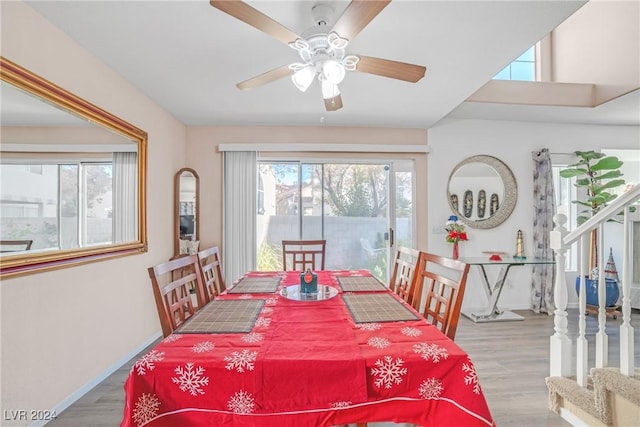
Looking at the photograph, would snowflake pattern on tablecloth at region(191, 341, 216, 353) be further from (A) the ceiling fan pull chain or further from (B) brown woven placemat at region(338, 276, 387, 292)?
(A) the ceiling fan pull chain

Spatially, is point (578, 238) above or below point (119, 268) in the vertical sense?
above

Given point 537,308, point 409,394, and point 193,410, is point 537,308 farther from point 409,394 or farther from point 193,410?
point 193,410

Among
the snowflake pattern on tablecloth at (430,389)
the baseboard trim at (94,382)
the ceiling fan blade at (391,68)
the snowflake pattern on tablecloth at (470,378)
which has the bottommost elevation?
the baseboard trim at (94,382)

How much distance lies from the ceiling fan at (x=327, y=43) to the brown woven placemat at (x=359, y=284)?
3.93ft

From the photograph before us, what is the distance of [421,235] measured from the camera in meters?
3.93

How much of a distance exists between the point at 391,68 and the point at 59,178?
83.5 inches

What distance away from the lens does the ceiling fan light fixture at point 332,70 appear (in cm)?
158

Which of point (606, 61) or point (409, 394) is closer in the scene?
point (409, 394)

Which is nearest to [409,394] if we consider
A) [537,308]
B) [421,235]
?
[421,235]

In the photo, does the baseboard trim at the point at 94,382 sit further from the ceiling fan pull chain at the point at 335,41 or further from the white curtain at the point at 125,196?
the ceiling fan pull chain at the point at 335,41

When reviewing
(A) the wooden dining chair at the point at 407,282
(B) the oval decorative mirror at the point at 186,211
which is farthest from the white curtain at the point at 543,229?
(B) the oval decorative mirror at the point at 186,211

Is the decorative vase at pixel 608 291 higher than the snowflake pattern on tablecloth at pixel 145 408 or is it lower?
lower

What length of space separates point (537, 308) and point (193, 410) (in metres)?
4.26

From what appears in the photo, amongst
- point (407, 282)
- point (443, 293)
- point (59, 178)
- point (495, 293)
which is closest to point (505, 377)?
point (407, 282)
